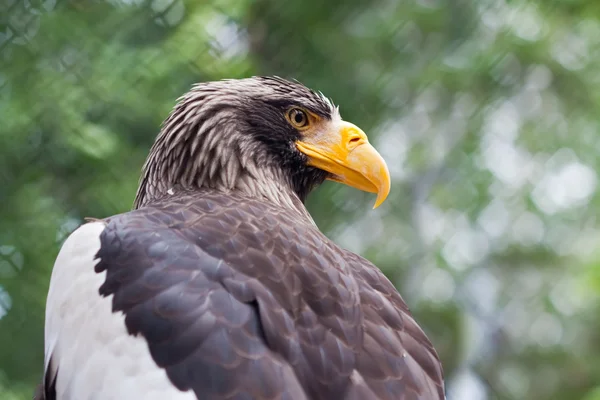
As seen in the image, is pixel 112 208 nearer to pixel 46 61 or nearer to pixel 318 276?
pixel 46 61

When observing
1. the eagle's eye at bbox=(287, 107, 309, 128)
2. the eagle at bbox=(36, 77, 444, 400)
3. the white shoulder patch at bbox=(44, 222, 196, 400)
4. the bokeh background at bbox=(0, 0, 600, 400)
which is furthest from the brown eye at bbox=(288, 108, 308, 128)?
the bokeh background at bbox=(0, 0, 600, 400)

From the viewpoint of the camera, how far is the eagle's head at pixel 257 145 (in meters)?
2.07

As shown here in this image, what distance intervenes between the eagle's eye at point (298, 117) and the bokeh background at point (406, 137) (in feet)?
2.91

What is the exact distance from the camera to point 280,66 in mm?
3332

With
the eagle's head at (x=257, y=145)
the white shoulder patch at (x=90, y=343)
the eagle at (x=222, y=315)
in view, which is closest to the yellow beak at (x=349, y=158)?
the eagle's head at (x=257, y=145)

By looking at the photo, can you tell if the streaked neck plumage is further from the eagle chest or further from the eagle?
the eagle chest

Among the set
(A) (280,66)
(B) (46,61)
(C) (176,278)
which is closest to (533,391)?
(A) (280,66)

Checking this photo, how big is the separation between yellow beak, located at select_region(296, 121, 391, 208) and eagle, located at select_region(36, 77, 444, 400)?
226 millimetres

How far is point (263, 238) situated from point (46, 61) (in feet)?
5.40

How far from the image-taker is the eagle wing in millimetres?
1362

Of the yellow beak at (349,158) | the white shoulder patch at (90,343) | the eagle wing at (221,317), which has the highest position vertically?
the yellow beak at (349,158)

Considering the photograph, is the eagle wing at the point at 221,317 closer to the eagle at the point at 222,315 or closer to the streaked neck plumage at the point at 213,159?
the eagle at the point at 222,315

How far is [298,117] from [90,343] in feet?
2.81

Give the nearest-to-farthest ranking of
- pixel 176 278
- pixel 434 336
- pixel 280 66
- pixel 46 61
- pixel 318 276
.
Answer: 1. pixel 176 278
2. pixel 318 276
3. pixel 46 61
4. pixel 280 66
5. pixel 434 336
